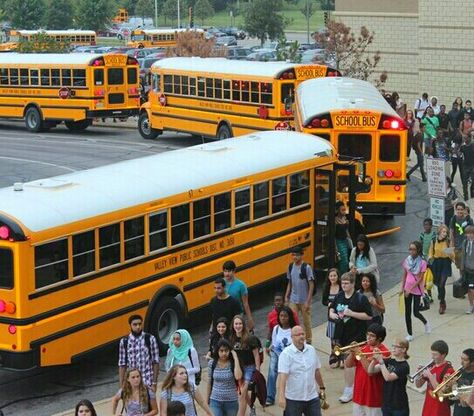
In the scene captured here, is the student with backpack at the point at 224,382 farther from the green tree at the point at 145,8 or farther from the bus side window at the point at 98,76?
the green tree at the point at 145,8

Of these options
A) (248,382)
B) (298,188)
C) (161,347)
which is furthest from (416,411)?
(298,188)

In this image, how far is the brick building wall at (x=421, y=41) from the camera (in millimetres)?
36281

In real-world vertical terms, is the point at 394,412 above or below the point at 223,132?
above

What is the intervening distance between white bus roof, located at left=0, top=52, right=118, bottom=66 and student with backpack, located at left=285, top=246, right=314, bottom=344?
21.7 m

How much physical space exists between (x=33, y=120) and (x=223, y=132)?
7930 millimetres

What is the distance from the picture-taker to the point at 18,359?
13641 mm

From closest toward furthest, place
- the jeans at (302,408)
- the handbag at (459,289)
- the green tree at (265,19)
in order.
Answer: the jeans at (302,408)
the handbag at (459,289)
the green tree at (265,19)

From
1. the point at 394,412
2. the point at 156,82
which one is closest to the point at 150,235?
the point at 394,412

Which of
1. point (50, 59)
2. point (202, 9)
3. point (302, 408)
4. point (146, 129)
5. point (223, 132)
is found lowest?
point (146, 129)

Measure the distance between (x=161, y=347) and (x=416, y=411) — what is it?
12.4 feet

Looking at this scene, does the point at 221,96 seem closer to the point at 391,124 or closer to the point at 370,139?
the point at 370,139

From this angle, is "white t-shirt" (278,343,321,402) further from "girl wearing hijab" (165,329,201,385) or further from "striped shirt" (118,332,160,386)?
"striped shirt" (118,332,160,386)

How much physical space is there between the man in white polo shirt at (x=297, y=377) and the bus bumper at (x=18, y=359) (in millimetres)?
3404

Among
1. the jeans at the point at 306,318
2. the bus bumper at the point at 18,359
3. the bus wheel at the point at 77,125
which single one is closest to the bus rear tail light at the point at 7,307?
the bus bumper at the point at 18,359
